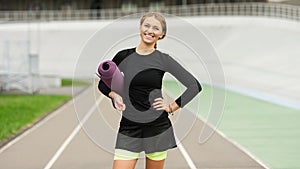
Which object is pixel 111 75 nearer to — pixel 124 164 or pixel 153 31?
pixel 153 31

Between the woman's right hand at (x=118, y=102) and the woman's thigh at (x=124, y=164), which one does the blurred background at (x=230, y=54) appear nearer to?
the woman's right hand at (x=118, y=102)

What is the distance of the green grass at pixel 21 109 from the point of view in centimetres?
1676

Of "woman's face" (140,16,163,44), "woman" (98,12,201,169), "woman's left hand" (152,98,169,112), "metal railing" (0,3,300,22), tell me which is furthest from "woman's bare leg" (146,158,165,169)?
"metal railing" (0,3,300,22)

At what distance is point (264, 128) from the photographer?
16.3 metres

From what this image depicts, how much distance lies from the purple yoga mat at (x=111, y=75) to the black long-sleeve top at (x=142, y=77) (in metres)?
0.06

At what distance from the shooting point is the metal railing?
50000 mm

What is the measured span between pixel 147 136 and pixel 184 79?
20.6 inches

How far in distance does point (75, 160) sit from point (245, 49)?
32.7 m

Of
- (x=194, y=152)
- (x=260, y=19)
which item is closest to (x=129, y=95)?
(x=194, y=152)

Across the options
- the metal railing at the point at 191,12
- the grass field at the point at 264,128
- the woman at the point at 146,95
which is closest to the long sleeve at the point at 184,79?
the woman at the point at 146,95

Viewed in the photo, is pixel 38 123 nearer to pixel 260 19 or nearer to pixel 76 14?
pixel 260 19

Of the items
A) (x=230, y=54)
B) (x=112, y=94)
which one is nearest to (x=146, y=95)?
(x=112, y=94)

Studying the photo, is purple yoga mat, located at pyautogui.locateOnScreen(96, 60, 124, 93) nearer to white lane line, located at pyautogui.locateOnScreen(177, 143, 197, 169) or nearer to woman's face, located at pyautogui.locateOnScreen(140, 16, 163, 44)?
woman's face, located at pyautogui.locateOnScreen(140, 16, 163, 44)

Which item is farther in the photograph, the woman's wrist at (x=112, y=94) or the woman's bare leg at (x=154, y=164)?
the woman's bare leg at (x=154, y=164)
